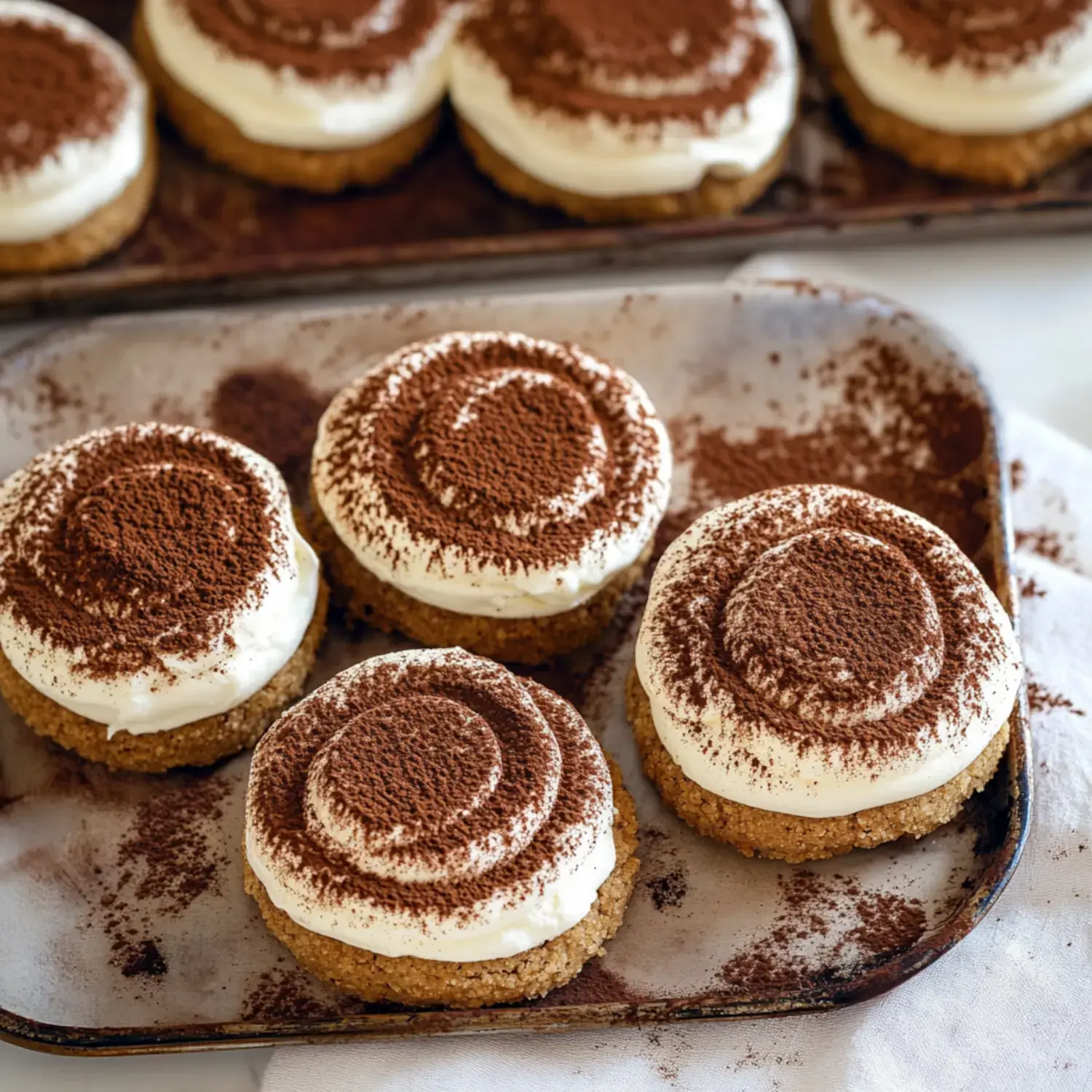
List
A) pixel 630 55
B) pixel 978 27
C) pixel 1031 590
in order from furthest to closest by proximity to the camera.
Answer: pixel 978 27, pixel 630 55, pixel 1031 590

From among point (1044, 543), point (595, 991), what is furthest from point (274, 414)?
point (1044, 543)

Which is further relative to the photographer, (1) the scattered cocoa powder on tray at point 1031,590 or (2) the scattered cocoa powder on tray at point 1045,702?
(1) the scattered cocoa powder on tray at point 1031,590

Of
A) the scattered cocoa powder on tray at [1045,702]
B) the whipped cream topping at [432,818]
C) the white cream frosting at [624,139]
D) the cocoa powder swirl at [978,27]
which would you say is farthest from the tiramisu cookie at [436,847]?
the cocoa powder swirl at [978,27]

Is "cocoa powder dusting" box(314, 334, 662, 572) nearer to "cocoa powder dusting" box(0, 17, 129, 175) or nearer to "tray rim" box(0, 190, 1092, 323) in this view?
"tray rim" box(0, 190, 1092, 323)

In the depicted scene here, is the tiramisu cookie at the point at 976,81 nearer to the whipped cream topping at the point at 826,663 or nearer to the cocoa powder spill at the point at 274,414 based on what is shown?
the whipped cream topping at the point at 826,663

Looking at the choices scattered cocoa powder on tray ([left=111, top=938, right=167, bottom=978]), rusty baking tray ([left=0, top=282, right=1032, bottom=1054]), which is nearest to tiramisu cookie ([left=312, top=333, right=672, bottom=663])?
rusty baking tray ([left=0, top=282, right=1032, bottom=1054])

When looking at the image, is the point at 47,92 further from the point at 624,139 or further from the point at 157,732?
the point at 157,732
